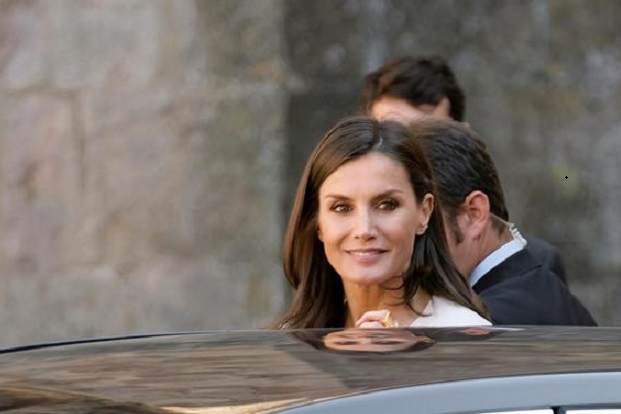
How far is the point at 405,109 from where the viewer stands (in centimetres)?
600

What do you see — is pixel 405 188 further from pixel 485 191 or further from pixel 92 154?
pixel 92 154

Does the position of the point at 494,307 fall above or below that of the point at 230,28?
below

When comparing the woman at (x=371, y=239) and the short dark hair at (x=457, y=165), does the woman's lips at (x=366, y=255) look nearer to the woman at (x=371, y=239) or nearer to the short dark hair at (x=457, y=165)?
the woman at (x=371, y=239)

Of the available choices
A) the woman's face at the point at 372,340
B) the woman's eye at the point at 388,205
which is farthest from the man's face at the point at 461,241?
the woman's face at the point at 372,340

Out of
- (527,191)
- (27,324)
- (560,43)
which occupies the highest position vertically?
(560,43)

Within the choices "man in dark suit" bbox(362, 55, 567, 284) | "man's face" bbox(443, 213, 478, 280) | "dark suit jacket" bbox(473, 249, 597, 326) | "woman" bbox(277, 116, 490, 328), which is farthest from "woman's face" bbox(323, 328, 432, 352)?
"man in dark suit" bbox(362, 55, 567, 284)

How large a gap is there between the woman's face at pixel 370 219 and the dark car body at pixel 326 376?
1064mm

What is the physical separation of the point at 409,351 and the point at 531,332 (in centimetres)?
38

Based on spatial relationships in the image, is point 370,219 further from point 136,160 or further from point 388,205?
point 136,160

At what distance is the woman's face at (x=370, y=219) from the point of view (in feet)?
14.5

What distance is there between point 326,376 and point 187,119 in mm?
4844

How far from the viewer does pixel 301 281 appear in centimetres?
463

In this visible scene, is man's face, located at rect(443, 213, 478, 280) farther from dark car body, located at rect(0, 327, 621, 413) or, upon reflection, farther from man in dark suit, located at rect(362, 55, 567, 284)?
dark car body, located at rect(0, 327, 621, 413)

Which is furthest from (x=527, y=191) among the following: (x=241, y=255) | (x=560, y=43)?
(x=241, y=255)
